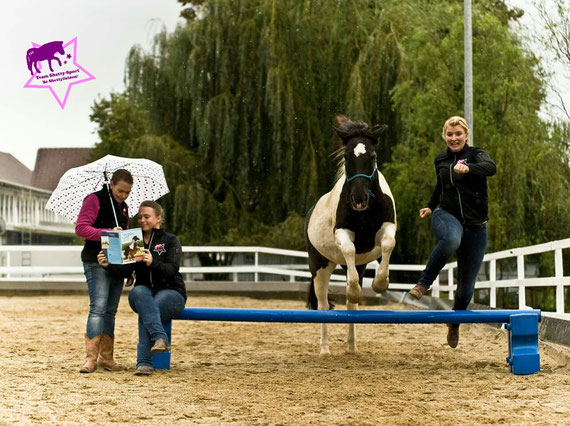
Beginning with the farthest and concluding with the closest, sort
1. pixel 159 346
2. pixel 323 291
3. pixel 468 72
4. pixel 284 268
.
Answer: pixel 284 268 → pixel 468 72 → pixel 323 291 → pixel 159 346

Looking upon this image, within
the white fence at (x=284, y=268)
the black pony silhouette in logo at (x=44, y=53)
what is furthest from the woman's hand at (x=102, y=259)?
the black pony silhouette in logo at (x=44, y=53)

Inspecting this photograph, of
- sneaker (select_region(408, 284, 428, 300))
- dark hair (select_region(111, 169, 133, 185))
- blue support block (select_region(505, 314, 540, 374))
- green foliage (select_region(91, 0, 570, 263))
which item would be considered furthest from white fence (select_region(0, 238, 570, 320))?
dark hair (select_region(111, 169, 133, 185))

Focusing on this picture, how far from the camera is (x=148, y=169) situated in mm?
7164

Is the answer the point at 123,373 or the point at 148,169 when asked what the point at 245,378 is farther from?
the point at 148,169

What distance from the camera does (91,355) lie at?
20.8 feet

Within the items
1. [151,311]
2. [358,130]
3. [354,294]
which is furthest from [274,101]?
[151,311]

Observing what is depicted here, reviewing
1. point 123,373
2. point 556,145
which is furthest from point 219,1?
A: point 123,373

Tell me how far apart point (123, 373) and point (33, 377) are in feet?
2.27

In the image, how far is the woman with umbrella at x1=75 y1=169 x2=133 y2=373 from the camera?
6.32 m

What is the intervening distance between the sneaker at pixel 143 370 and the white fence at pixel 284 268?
4.12 metres

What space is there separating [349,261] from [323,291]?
6.45 feet

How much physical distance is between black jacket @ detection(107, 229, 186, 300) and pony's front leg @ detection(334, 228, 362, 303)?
1320mm

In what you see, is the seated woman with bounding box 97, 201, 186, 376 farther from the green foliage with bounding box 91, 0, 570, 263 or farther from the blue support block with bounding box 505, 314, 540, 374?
the green foliage with bounding box 91, 0, 570, 263

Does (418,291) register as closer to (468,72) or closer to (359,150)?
(359,150)
